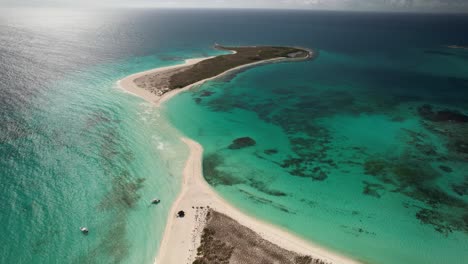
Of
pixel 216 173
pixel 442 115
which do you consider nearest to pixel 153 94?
pixel 216 173

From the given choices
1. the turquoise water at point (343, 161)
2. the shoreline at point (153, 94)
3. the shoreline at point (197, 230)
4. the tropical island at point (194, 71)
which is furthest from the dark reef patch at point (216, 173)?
the tropical island at point (194, 71)

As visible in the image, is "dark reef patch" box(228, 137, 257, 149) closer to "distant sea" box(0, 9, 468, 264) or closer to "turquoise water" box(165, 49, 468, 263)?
"turquoise water" box(165, 49, 468, 263)

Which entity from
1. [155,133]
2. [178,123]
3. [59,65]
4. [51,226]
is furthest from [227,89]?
[59,65]

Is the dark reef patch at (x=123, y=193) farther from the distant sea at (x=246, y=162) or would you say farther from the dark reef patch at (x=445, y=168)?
the dark reef patch at (x=445, y=168)

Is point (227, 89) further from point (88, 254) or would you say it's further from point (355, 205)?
point (88, 254)

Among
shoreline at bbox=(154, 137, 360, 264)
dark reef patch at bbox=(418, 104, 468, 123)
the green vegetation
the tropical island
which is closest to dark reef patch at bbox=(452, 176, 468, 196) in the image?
shoreline at bbox=(154, 137, 360, 264)

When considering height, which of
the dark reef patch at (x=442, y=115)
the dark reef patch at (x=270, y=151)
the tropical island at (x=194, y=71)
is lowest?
the dark reef patch at (x=270, y=151)
